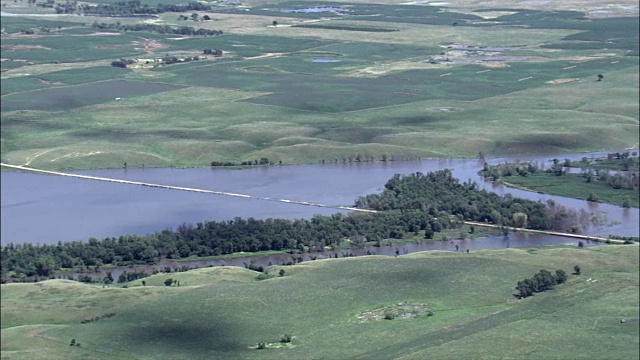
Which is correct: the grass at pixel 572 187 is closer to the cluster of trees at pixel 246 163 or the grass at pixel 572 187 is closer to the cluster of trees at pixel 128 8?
the cluster of trees at pixel 246 163

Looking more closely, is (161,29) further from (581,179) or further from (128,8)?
(581,179)

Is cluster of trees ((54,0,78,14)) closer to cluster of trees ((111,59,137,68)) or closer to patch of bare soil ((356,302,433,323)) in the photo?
cluster of trees ((111,59,137,68))

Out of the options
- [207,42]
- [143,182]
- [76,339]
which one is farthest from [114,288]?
[207,42]

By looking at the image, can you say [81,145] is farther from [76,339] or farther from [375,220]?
[76,339]

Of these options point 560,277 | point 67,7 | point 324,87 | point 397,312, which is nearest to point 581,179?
point 560,277

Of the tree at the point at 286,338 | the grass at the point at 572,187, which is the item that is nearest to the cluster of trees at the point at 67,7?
the grass at the point at 572,187

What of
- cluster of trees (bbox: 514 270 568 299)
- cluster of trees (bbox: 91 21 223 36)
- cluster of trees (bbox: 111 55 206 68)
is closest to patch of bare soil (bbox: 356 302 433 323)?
cluster of trees (bbox: 514 270 568 299)
